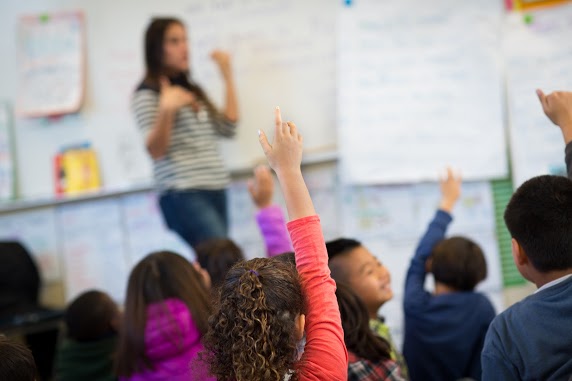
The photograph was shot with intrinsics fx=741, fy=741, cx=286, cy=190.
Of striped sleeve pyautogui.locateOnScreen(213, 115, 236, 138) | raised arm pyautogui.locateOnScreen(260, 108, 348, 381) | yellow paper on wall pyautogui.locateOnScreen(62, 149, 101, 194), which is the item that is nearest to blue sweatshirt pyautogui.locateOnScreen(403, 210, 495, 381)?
raised arm pyautogui.locateOnScreen(260, 108, 348, 381)

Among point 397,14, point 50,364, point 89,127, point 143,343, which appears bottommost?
point 50,364

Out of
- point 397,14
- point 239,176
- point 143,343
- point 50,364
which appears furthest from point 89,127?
point 143,343

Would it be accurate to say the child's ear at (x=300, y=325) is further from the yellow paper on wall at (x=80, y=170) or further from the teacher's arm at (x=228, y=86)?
the yellow paper on wall at (x=80, y=170)

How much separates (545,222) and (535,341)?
268 mm

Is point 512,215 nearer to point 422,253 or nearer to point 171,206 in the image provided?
point 422,253

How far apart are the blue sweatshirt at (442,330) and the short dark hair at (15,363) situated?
1329 mm

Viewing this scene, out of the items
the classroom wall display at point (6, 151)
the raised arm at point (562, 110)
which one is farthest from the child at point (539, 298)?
the classroom wall display at point (6, 151)

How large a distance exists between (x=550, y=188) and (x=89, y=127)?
9.65ft

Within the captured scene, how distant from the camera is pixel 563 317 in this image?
5.03ft

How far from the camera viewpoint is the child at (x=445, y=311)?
2.40 m

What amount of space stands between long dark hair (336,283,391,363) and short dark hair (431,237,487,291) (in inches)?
25.6

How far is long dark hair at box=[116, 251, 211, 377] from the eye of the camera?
2100 millimetres

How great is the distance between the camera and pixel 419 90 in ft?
11.5

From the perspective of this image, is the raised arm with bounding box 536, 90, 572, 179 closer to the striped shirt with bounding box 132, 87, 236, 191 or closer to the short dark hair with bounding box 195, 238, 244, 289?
the short dark hair with bounding box 195, 238, 244, 289
